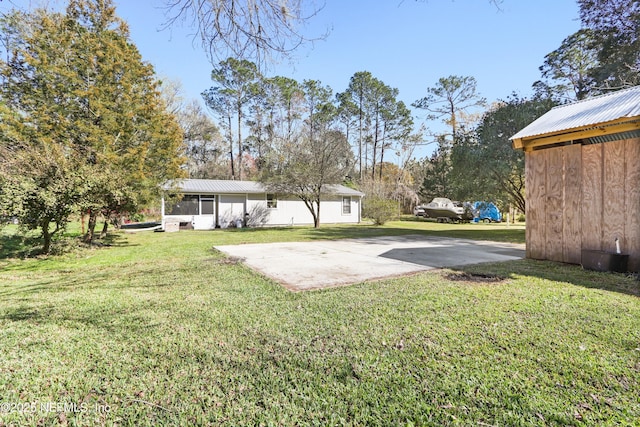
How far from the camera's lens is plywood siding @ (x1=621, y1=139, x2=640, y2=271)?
5.27m

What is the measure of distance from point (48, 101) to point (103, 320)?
9.79m

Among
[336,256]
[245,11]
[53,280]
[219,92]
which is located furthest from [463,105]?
[53,280]

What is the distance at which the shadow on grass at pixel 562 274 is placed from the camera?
176 inches

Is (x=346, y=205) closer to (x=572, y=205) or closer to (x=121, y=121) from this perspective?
(x=121, y=121)

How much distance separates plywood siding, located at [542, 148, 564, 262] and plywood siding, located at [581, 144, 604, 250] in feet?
1.26

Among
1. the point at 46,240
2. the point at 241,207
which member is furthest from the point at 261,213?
the point at 46,240

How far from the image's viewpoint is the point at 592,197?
581cm

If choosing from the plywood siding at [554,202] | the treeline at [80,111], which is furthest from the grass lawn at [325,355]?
the treeline at [80,111]

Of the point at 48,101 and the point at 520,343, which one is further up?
the point at 48,101

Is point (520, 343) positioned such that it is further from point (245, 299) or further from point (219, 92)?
point (219, 92)

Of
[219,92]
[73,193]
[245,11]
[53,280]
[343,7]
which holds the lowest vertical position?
[53,280]

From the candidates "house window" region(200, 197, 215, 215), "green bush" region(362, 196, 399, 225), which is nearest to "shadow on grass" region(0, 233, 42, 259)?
"house window" region(200, 197, 215, 215)

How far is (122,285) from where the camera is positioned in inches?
193

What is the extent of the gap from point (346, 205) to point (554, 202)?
1726 centimetres
